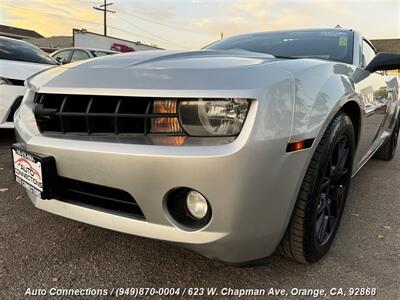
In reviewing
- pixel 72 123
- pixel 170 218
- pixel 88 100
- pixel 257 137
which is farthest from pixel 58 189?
pixel 257 137

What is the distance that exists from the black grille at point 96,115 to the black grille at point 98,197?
235 mm

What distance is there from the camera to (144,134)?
5.19ft

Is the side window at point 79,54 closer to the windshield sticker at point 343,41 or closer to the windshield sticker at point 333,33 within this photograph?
the windshield sticker at point 333,33

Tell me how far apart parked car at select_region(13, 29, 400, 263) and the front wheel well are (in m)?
0.17

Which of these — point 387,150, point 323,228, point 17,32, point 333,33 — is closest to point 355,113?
point 323,228

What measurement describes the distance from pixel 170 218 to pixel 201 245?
0.53 feet

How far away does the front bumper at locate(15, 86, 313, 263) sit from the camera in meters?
1.38

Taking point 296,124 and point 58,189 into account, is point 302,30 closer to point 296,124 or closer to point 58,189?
point 296,124

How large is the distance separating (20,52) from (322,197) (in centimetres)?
426

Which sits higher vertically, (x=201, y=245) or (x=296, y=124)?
(x=296, y=124)

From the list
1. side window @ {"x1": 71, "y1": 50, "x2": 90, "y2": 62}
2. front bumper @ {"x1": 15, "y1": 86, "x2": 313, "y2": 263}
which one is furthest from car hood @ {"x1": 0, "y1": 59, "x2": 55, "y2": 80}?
side window @ {"x1": 71, "y1": 50, "x2": 90, "y2": 62}

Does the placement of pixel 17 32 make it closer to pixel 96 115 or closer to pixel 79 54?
pixel 79 54

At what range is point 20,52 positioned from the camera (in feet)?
15.6

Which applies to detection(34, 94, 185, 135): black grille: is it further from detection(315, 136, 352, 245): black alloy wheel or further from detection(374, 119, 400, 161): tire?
detection(374, 119, 400, 161): tire
